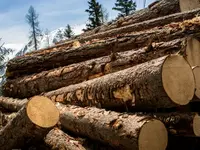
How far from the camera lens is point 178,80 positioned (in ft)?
12.0

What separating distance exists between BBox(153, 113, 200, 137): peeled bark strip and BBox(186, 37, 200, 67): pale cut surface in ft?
3.48

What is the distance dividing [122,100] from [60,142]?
1163mm

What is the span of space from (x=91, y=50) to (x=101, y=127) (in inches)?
106

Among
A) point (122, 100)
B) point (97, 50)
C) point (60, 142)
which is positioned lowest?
point (60, 142)

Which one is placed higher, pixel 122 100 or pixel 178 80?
pixel 178 80

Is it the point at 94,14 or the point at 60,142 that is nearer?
the point at 60,142

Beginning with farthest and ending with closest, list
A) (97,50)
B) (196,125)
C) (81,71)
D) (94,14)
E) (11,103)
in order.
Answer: (94,14) < (11,103) < (97,50) < (81,71) < (196,125)

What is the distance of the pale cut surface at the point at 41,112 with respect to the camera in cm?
420

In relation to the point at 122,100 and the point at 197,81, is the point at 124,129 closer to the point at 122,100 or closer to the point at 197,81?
the point at 122,100

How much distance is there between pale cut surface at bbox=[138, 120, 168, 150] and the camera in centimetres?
338

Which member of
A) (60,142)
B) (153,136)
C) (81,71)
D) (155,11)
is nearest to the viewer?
(153,136)

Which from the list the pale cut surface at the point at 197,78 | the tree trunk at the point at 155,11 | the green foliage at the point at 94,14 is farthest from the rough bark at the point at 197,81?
the green foliage at the point at 94,14

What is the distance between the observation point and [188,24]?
496 cm

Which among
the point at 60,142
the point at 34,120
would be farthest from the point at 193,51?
the point at 34,120
